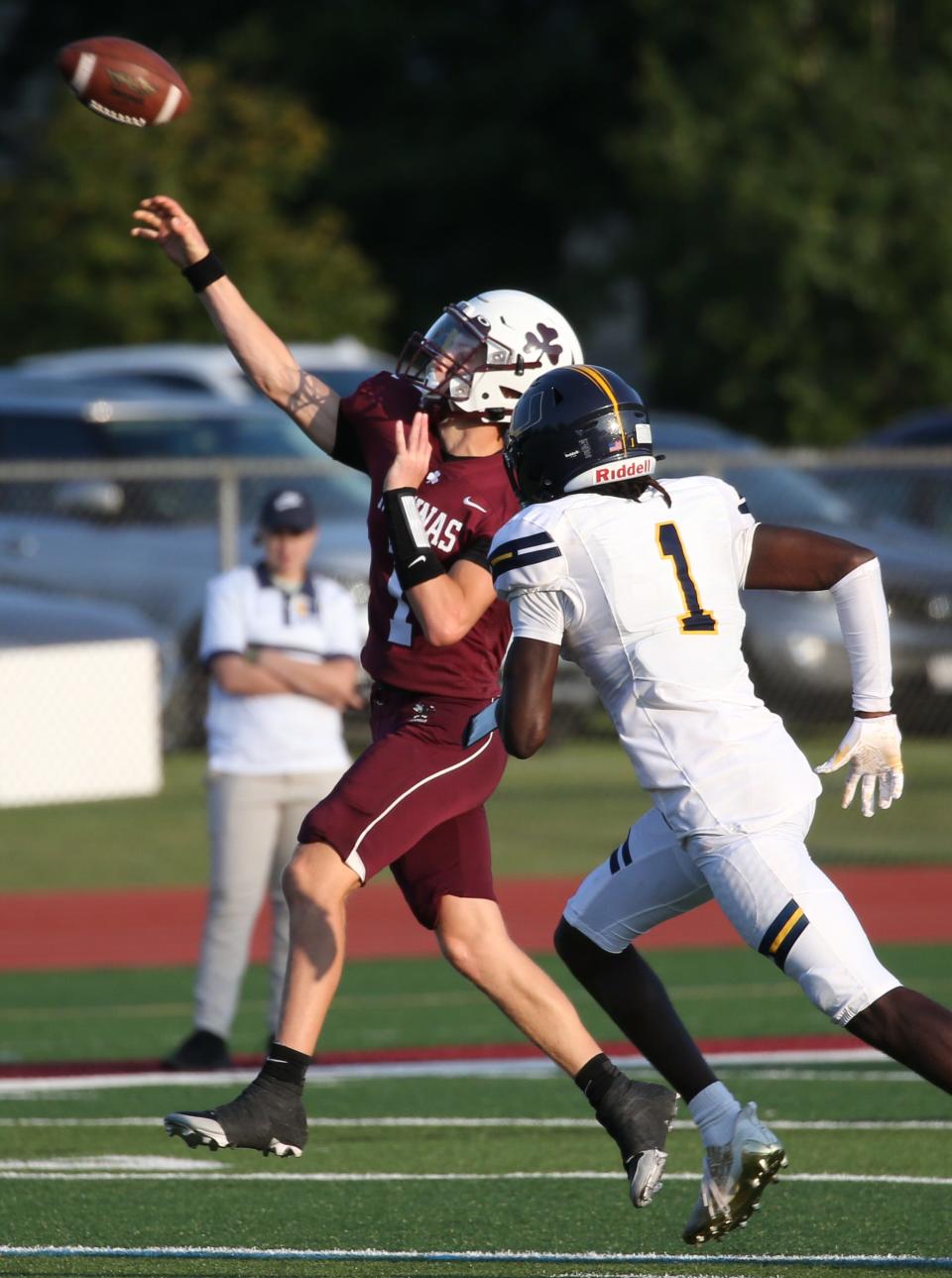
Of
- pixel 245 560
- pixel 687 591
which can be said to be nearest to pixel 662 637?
pixel 687 591

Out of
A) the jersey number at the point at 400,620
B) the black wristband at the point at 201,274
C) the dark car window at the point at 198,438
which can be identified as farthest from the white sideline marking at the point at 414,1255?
the dark car window at the point at 198,438

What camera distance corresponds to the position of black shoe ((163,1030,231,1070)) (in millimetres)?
8906

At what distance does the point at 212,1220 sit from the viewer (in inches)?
239

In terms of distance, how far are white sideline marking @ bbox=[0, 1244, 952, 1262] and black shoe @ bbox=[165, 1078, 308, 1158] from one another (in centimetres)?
27

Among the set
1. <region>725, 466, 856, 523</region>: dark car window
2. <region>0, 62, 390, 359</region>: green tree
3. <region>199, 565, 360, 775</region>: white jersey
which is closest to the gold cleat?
<region>199, 565, 360, 775</region>: white jersey

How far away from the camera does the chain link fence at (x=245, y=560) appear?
52.1 feet

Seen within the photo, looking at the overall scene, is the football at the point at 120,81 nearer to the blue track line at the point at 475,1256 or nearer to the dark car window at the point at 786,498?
the blue track line at the point at 475,1256

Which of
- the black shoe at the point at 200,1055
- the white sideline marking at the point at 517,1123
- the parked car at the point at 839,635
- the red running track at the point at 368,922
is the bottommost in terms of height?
the red running track at the point at 368,922

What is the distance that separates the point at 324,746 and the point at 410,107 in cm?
2328

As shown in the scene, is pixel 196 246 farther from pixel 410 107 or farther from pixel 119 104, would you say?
pixel 410 107

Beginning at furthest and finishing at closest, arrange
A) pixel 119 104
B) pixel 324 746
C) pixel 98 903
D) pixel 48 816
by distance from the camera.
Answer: pixel 48 816 → pixel 98 903 → pixel 324 746 → pixel 119 104

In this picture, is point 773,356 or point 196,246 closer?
point 196,246

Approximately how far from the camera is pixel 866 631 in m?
5.44

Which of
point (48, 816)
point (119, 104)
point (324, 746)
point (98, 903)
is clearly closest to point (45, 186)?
point (48, 816)
